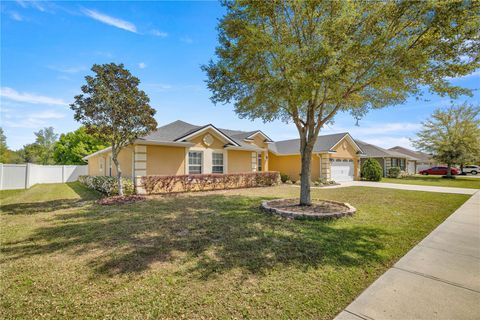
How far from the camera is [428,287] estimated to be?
A: 11.3ft

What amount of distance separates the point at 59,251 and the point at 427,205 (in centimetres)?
1321

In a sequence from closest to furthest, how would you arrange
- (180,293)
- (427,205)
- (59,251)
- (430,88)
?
1. (180,293)
2. (59,251)
3. (430,88)
4. (427,205)

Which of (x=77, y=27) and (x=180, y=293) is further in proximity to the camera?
(x=77, y=27)

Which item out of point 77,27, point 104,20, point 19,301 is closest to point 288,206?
point 19,301

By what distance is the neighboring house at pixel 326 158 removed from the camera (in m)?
21.3

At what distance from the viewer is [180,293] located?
127 inches

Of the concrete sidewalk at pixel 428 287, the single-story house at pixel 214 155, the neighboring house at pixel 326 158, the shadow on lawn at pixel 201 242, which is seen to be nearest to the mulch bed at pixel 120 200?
the single-story house at pixel 214 155

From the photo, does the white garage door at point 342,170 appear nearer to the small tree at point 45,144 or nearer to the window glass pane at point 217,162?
the window glass pane at point 217,162

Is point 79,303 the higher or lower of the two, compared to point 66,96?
lower

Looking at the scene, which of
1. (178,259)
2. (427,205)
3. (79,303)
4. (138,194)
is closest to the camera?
(79,303)

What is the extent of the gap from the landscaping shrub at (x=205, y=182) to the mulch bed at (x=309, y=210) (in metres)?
6.28

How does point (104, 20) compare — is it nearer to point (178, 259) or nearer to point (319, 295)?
point (178, 259)

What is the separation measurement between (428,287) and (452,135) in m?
32.1

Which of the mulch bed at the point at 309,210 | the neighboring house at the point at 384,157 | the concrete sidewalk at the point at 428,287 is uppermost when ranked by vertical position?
the neighboring house at the point at 384,157
